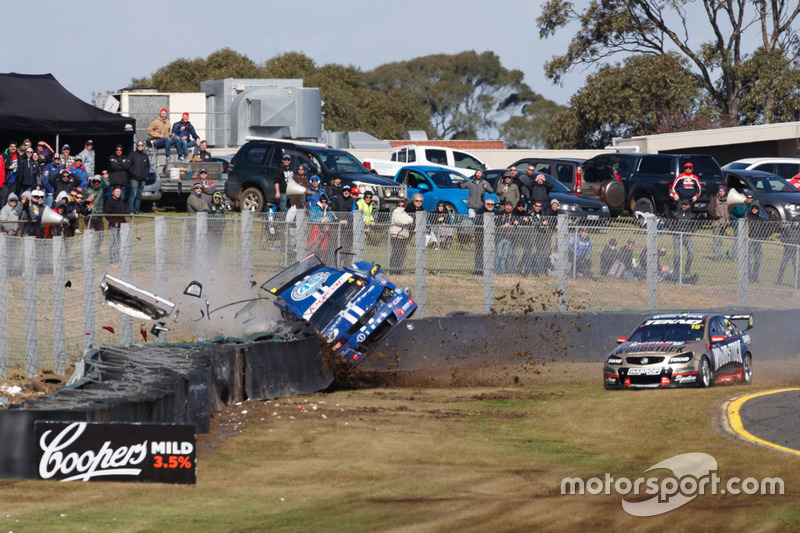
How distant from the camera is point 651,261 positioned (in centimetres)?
2128

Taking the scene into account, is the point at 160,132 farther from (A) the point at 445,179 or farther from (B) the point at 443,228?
(B) the point at 443,228

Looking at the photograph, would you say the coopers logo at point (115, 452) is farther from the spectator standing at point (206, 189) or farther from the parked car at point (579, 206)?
the parked car at point (579, 206)

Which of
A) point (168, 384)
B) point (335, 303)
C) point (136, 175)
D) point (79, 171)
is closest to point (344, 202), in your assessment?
point (136, 175)

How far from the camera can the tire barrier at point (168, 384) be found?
1081 cm

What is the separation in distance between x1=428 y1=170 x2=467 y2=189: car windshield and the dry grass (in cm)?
1254

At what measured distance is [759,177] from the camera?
104 feet

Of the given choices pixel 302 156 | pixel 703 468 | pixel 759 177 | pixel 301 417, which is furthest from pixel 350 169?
pixel 703 468

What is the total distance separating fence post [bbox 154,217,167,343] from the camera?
61.6 ft

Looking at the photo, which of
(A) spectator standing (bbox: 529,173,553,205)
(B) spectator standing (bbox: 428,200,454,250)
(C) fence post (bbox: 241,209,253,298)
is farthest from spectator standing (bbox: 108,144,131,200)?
(A) spectator standing (bbox: 529,173,553,205)

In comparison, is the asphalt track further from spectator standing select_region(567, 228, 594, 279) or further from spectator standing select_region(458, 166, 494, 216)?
spectator standing select_region(458, 166, 494, 216)

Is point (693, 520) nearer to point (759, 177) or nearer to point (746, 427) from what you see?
point (746, 427)

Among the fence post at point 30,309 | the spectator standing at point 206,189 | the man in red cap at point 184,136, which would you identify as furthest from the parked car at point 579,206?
the fence post at point 30,309

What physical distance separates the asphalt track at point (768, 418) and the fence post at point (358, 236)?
6.83 meters

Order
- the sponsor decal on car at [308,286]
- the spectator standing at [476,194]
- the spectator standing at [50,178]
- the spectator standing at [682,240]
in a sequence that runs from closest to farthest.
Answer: the sponsor decal on car at [308,286], the spectator standing at [682,240], the spectator standing at [50,178], the spectator standing at [476,194]
